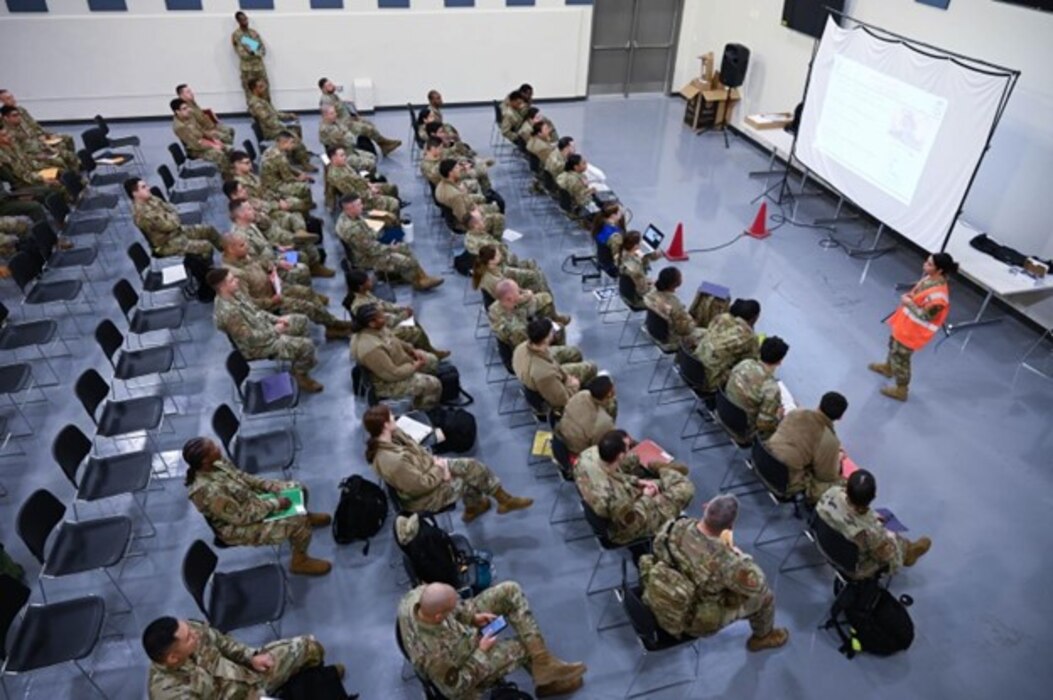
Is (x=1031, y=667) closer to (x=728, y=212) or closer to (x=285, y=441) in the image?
(x=285, y=441)

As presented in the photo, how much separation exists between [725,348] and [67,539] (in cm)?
434

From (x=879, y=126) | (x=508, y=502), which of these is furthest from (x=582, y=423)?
(x=879, y=126)

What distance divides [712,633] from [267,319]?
4.00 m

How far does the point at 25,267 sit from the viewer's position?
596 cm

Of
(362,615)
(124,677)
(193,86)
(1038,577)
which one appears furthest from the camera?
(193,86)

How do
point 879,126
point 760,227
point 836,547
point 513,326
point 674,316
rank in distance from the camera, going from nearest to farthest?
1. point 836,547
2. point 513,326
3. point 674,316
4. point 879,126
5. point 760,227

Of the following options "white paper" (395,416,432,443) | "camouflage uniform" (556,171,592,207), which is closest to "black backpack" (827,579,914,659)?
"white paper" (395,416,432,443)

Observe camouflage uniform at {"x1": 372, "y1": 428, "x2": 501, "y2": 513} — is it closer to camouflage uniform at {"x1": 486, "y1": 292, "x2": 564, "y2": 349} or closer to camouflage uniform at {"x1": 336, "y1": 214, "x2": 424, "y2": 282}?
camouflage uniform at {"x1": 486, "y1": 292, "x2": 564, "y2": 349}

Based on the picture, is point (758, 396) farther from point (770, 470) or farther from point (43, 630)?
point (43, 630)

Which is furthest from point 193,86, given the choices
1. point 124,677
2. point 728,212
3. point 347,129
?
point 124,677

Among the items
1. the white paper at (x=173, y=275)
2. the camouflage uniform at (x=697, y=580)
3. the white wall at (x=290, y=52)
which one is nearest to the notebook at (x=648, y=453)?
the camouflage uniform at (x=697, y=580)

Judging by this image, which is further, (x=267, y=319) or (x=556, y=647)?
(x=267, y=319)

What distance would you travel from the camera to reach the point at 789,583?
14.1 ft

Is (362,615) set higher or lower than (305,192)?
lower
